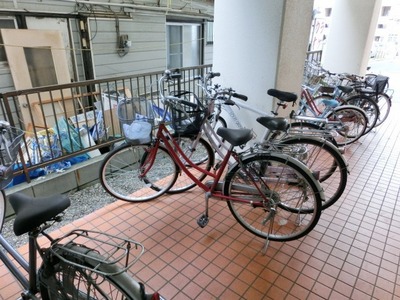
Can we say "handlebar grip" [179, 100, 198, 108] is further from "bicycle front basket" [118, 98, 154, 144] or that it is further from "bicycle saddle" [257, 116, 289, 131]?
"bicycle saddle" [257, 116, 289, 131]

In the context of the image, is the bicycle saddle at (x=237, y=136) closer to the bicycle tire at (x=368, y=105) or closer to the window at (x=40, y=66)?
the bicycle tire at (x=368, y=105)

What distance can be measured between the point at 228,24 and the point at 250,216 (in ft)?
6.09

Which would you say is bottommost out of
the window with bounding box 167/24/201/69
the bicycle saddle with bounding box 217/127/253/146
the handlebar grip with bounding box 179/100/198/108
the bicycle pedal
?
the bicycle pedal

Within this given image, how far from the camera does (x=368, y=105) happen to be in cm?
415

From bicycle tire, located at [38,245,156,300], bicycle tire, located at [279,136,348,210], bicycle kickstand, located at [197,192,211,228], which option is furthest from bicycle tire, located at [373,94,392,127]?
bicycle tire, located at [38,245,156,300]

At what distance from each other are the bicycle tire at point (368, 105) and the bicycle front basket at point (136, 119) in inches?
121

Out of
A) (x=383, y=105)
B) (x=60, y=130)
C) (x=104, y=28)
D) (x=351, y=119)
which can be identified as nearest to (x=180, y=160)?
(x=60, y=130)

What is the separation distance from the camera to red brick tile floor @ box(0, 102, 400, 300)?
5.52 ft

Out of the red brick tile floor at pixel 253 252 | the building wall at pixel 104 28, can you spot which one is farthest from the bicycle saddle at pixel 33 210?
the building wall at pixel 104 28

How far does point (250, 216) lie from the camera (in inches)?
92.6

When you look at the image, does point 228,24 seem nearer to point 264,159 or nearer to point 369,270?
point 264,159

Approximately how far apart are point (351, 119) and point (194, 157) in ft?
7.74

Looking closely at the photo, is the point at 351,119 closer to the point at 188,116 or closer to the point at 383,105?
the point at 383,105

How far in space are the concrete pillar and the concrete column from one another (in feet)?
9.93
